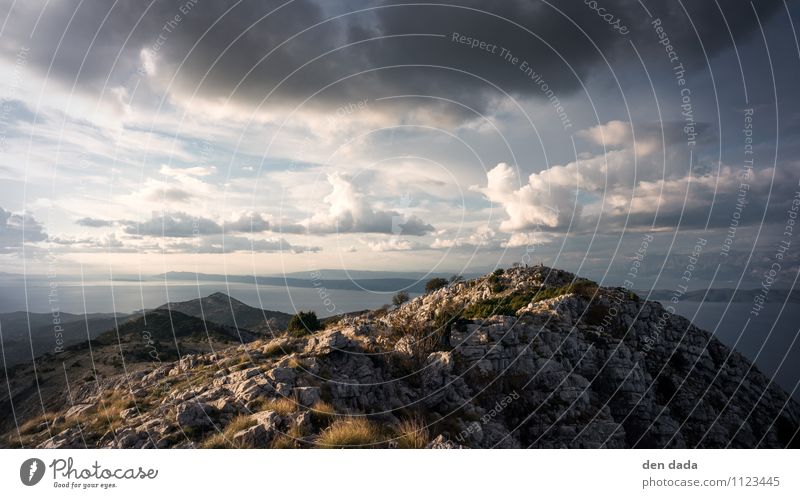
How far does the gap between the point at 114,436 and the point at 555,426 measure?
2734cm

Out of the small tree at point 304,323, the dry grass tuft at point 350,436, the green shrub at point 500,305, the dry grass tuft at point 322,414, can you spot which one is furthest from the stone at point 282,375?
the green shrub at point 500,305

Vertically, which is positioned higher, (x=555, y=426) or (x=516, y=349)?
(x=516, y=349)

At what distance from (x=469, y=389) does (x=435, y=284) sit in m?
45.7

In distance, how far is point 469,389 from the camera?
26.9 metres

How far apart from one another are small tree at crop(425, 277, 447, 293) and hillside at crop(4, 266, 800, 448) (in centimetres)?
1446

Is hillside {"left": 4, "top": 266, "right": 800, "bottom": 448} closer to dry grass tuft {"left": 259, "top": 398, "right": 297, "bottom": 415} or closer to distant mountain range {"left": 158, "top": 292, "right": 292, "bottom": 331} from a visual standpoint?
dry grass tuft {"left": 259, "top": 398, "right": 297, "bottom": 415}

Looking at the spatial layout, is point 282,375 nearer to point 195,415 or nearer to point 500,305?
A: point 195,415

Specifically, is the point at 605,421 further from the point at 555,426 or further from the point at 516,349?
the point at 516,349

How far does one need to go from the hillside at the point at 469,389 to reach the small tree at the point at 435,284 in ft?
47.4

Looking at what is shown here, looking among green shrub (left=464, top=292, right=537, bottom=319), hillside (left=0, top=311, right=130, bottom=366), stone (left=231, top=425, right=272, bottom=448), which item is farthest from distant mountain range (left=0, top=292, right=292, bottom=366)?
stone (left=231, top=425, right=272, bottom=448)

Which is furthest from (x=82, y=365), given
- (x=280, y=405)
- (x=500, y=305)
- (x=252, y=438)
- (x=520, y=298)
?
(x=520, y=298)

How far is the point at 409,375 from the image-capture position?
25828 millimetres
